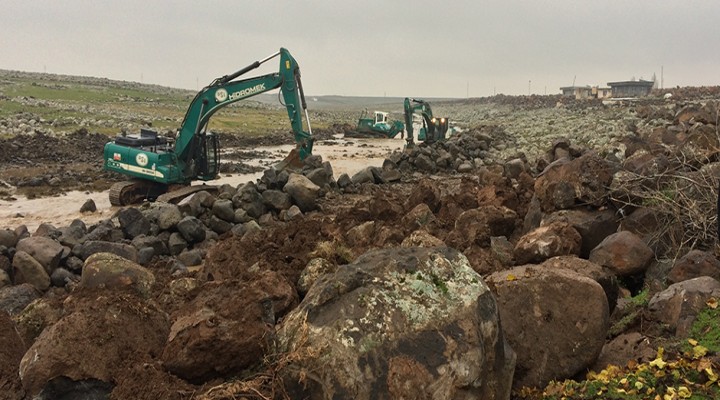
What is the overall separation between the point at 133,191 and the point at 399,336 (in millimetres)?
14475

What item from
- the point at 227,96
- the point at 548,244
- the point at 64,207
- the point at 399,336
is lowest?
the point at 64,207

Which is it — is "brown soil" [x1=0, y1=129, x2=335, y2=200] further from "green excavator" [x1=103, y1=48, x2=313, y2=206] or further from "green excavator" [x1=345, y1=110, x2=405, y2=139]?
"green excavator" [x1=345, y1=110, x2=405, y2=139]

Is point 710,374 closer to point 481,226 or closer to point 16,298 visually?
point 481,226

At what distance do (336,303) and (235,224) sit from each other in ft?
30.9

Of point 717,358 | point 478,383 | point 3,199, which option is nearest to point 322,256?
point 478,383

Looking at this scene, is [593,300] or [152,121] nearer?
[593,300]

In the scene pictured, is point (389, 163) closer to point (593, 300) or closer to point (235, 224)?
point (235, 224)

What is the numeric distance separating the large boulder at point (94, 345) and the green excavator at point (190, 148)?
11.6 metres

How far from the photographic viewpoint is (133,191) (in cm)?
1612

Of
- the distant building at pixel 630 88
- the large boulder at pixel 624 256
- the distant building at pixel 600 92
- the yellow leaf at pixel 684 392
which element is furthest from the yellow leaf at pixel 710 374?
the distant building at pixel 600 92

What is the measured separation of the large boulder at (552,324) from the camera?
13.8 feet

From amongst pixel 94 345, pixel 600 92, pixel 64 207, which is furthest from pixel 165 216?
pixel 600 92

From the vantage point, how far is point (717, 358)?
3.68 meters

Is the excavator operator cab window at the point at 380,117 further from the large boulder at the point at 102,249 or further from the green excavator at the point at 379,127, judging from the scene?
the large boulder at the point at 102,249
